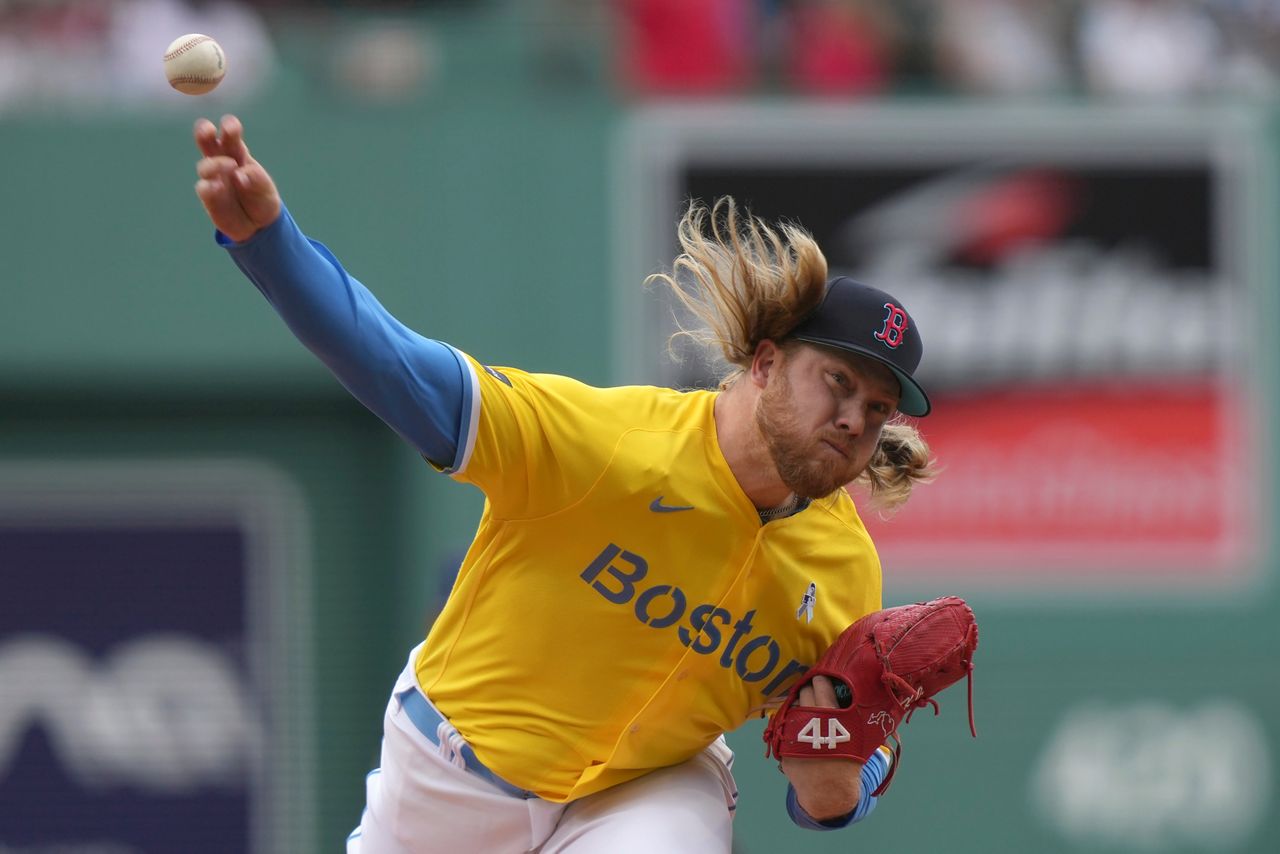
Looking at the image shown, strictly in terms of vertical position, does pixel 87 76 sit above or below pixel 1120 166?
above

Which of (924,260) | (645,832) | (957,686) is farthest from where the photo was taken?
(924,260)

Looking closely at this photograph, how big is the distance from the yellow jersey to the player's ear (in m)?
0.15

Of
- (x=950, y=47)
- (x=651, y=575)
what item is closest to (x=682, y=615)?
(x=651, y=575)

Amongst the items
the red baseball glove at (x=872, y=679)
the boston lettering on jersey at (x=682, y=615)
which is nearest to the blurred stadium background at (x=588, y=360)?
the red baseball glove at (x=872, y=679)

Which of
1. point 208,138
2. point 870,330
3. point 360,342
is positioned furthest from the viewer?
point 870,330

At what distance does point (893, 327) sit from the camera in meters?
4.00

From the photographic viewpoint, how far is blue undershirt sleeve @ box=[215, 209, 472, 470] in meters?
3.49

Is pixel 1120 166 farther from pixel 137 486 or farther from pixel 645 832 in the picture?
pixel 645 832

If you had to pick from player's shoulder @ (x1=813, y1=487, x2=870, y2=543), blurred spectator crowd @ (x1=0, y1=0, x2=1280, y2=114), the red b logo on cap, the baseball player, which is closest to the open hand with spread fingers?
the baseball player

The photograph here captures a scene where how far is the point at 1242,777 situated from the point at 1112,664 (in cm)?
96

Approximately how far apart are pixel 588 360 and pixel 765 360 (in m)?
5.95

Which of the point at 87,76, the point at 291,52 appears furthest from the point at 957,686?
the point at 87,76

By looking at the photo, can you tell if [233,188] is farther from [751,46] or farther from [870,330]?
[751,46]

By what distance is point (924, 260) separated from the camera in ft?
34.3
